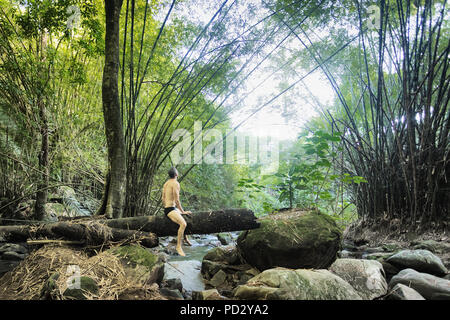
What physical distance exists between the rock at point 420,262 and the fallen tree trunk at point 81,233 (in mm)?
2574

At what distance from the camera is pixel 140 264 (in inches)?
82.7

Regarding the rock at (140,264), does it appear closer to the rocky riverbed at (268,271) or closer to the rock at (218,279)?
the rocky riverbed at (268,271)

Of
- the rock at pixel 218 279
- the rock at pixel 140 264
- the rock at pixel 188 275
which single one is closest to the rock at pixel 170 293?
the rock at pixel 140 264

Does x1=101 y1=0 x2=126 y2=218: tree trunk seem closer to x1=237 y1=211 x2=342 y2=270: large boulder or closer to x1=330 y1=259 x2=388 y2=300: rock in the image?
x1=237 y1=211 x2=342 y2=270: large boulder

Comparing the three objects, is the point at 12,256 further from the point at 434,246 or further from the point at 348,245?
the point at 434,246

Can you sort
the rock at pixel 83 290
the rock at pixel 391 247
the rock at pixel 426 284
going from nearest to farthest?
the rock at pixel 83 290 → the rock at pixel 426 284 → the rock at pixel 391 247

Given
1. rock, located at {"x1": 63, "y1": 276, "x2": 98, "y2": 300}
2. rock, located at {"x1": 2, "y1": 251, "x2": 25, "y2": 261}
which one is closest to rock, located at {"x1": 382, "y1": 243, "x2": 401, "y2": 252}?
rock, located at {"x1": 63, "y1": 276, "x2": 98, "y2": 300}

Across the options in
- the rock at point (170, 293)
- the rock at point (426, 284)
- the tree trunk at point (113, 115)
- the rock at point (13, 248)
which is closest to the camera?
the rock at point (426, 284)

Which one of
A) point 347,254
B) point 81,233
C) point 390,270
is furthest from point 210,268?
point 347,254

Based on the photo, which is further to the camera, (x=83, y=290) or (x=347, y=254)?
(x=347, y=254)

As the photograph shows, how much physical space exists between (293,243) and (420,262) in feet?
4.15

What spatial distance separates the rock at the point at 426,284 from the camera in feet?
5.83

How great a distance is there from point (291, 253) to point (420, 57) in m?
2.96
